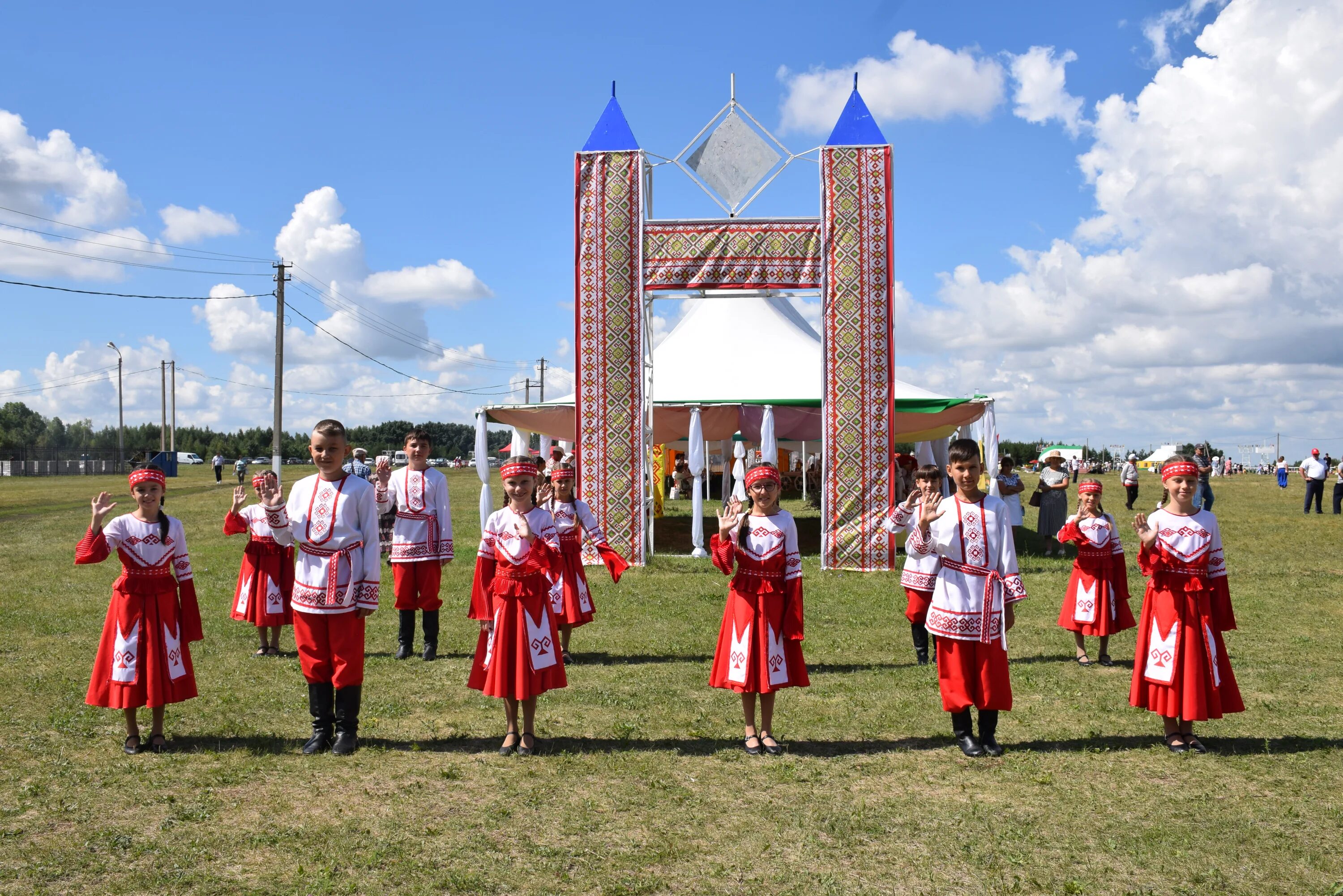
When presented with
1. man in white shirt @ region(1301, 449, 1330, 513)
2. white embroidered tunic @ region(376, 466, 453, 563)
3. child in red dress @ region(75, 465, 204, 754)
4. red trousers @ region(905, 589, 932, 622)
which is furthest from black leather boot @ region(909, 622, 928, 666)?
man in white shirt @ region(1301, 449, 1330, 513)

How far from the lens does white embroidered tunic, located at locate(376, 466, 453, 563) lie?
27.6 feet

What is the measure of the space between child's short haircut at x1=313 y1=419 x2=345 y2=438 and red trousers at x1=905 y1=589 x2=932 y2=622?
4812 millimetres

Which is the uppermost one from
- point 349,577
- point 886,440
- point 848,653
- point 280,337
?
point 280,337

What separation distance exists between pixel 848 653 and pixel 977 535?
11.5ft

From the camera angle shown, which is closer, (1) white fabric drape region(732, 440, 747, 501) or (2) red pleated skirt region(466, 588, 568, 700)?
(2) red pleated skirt region(466, 588, 568, 700)

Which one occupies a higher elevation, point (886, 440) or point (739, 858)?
point (886, 440)

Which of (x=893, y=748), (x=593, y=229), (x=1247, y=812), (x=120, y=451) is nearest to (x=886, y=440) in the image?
(x=593, y=229)

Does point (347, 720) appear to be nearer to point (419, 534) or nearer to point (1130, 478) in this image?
point (419, 534)

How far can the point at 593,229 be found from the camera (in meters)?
14.9

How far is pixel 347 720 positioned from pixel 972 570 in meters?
3.71

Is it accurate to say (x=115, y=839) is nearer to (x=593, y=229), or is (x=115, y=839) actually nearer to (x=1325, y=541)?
(x=593, y=229)

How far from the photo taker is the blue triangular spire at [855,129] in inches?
572

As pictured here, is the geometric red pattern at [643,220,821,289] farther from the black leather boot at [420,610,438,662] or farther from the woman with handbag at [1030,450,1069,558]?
the black leather boot at [420,610,438,662]

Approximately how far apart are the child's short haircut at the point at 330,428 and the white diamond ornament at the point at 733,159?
10.6 m
